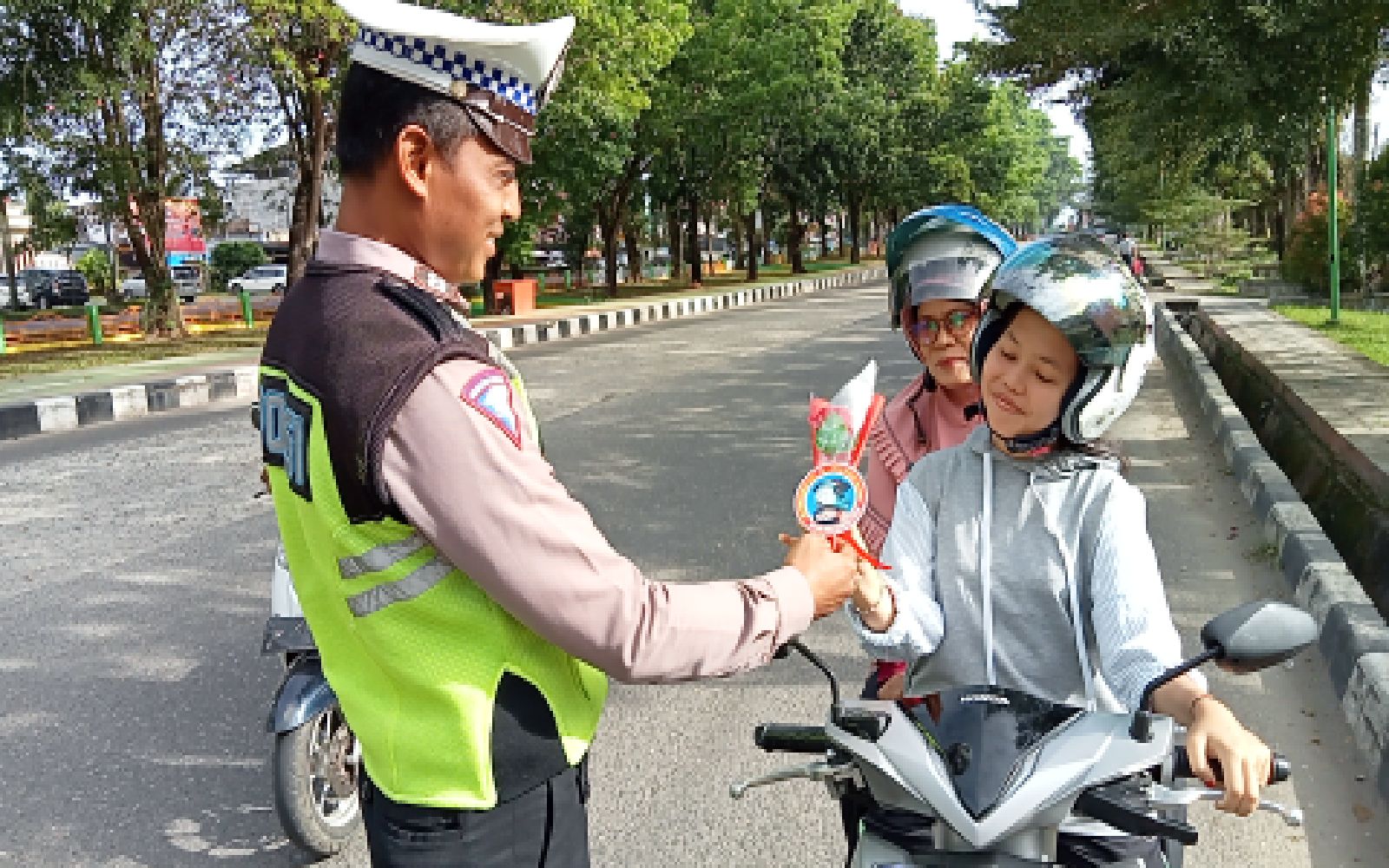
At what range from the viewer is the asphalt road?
10.3 feet

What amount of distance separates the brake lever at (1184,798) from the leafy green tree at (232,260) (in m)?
48.9

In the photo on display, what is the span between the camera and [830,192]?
132 feet

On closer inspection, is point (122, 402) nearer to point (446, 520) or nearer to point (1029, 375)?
point (1029, 375)

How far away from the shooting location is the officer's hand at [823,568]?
1.44m

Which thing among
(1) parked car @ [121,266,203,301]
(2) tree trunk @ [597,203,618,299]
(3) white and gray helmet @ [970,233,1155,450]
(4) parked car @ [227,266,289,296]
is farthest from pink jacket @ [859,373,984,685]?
(4) parked car @ [227,266,289,296]

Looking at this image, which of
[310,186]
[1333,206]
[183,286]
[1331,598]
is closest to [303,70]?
[310,186]

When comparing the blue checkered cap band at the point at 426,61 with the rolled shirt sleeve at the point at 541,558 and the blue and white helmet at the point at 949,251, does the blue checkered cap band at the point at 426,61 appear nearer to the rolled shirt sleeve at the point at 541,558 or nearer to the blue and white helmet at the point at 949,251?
the rolled shirt sleeve at the point at 541,558

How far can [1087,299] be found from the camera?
1.71 meters

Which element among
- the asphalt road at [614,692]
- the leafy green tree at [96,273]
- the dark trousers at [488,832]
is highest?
the leafy green tree at [96,273]

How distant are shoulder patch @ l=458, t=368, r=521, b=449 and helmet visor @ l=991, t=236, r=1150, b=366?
833mm

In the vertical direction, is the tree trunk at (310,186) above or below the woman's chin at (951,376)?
above

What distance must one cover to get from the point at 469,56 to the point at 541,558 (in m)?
0.59

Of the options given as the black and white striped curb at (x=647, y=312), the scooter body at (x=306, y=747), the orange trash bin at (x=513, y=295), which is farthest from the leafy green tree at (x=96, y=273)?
the scooter body at (x=306, y=747)

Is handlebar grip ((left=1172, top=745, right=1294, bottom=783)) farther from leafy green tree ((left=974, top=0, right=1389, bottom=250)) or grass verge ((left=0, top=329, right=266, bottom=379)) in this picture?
grass verge ((left=0, top=329, right=266, bottom=379))
